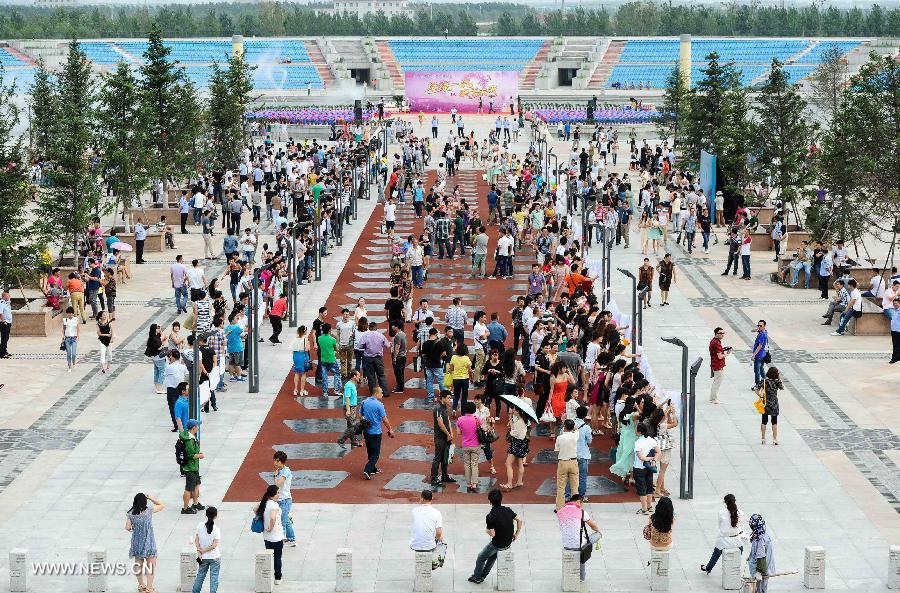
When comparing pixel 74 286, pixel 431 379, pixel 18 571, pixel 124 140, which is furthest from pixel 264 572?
pixel 124 140

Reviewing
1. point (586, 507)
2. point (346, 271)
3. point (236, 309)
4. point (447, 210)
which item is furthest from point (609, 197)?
point (586, 507)

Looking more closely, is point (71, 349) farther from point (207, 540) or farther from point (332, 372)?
point (207, 540)

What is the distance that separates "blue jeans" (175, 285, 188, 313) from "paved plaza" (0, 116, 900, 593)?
1.70m

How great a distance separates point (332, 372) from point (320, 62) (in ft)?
314

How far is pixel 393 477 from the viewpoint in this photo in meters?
21.6

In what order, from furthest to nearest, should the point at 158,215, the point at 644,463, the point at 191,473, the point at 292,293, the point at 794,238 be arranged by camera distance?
the point at 158,215 → the point at 794,238 → the point at 292,293 → the point at 644,463 → the point at 191,473

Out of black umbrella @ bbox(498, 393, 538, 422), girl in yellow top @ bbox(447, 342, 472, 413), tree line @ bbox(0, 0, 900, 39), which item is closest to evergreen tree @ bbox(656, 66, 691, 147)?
girl in yellow top @ bbox(447, 342, 472, 413)

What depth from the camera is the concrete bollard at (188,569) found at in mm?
17094

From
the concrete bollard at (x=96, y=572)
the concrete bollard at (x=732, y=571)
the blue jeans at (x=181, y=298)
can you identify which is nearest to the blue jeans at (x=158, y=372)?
the blue jeans at (x=181, y=298)

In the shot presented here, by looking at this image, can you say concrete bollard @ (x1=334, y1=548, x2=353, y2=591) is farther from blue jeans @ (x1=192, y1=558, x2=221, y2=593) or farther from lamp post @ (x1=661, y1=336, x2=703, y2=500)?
lamp post @ (x1=661, y1=336, x2=703, y2=500)

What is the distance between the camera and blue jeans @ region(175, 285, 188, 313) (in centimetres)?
3300

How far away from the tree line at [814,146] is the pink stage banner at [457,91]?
126 ft

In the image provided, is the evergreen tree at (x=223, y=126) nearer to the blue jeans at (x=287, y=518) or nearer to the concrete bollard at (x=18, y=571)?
the blue jeans at (x=287, y=518)

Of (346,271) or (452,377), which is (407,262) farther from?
(452,377)
